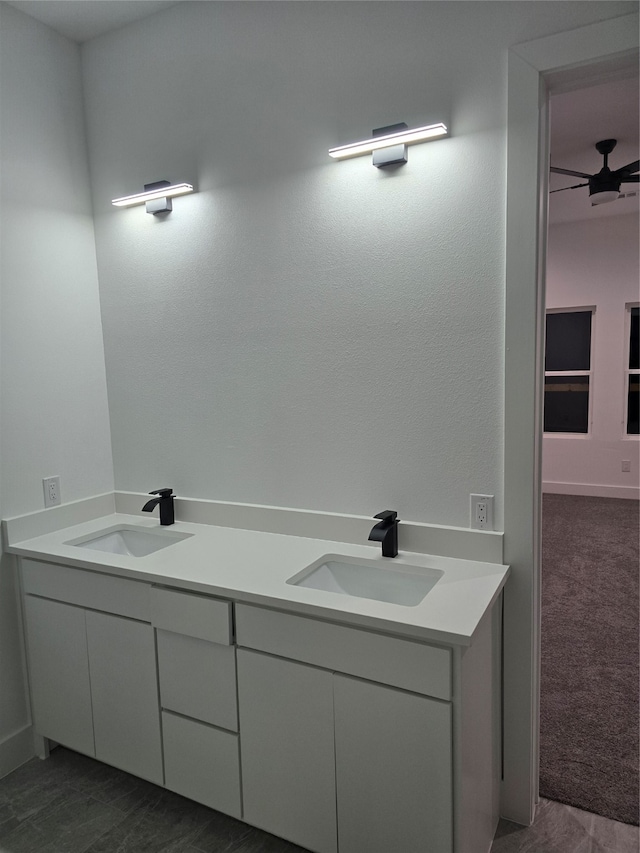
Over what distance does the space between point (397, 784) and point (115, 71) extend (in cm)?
289

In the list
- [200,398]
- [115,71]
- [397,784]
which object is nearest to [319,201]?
[200,398]

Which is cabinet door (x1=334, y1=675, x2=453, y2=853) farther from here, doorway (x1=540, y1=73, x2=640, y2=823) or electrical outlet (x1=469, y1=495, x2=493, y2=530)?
doorway (x1=540, y1=73, x2=640, y2=823)

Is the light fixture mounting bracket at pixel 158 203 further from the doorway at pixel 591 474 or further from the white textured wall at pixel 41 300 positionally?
the doorway at pixel 591 474

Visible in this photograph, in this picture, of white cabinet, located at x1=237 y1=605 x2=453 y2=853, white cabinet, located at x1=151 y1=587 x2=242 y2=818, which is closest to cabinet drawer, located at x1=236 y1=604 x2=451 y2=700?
white cabinet, located at x1=237 y1=605 x2=453 y2=853

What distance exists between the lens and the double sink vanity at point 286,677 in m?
1.57

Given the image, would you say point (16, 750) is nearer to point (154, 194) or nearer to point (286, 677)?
point (286, 677)

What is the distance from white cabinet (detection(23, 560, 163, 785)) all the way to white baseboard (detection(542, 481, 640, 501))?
5.74m

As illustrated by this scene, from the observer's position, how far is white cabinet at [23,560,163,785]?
6.79 ft

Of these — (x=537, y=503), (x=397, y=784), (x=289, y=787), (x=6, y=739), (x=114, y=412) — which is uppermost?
(x=114, y=412)

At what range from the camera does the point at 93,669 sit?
219 cm

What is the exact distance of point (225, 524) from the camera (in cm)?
250

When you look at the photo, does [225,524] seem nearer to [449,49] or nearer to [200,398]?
[200,398]

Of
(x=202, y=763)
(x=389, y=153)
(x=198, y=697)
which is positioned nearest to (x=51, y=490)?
(x=198, y=697)

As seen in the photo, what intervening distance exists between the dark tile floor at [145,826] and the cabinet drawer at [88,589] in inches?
27.6
